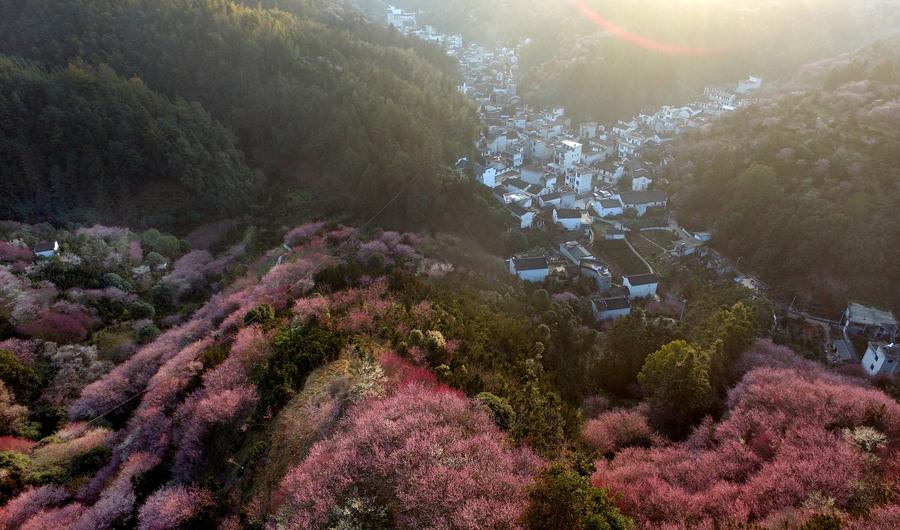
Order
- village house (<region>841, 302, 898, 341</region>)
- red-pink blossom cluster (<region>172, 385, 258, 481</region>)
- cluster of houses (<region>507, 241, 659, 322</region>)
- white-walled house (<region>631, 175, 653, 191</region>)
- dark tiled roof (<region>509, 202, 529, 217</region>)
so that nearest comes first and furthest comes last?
red-pink blossom cluster (<region>172, 385, 258, 481</region>), village house (<region>841, 302, 898, 341</region>), cluster of houses (<region>507, 241, 659, 322</region>), dark tiled roof (<region>509, 202, 529, 217</region>), white-walled house (<region>631, 175, 653, 191</region>)

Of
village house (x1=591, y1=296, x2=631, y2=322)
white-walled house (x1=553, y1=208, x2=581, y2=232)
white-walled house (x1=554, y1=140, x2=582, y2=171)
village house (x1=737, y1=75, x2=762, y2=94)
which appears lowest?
village house (x1=591, y1=296, x2=631, y2=322)

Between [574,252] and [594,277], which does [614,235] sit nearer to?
[574,252]

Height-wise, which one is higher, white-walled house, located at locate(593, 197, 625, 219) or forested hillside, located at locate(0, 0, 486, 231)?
forested hillside, located at locate(0, 0, 486, 231)

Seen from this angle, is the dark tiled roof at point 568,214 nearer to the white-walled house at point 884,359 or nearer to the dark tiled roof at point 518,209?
the dark tiled roof at point 518,209

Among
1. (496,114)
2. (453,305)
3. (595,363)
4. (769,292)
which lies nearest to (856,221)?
(769,292)

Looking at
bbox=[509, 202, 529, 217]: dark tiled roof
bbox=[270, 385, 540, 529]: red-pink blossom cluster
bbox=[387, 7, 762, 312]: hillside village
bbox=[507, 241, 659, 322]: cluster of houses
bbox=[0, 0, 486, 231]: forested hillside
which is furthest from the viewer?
bbox=[0, 0, 486, 231]: forested hillside

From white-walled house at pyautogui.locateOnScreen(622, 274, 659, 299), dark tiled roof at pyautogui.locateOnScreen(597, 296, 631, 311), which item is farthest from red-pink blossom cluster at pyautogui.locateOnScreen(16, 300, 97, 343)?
white-walled house at pyautogui.locateOnScreen(622, 274, 659, 299)

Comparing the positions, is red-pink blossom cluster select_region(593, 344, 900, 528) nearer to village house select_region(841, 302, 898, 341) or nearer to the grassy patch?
village house select_region(841, 302, 898, 341)

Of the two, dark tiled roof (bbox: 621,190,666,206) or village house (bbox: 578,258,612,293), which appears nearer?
village house (bbox: 578,258,612,293)
